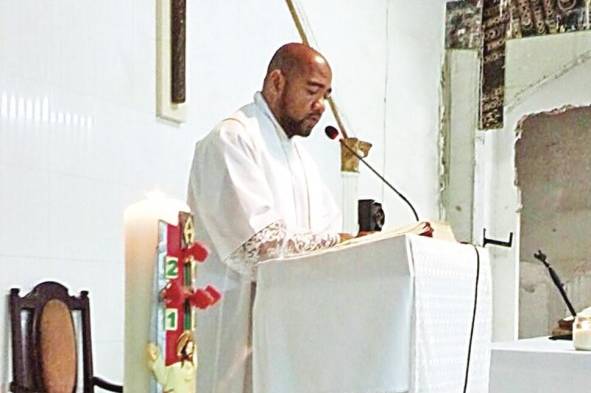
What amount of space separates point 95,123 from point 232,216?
140 cm

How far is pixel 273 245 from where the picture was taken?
7.72 ft

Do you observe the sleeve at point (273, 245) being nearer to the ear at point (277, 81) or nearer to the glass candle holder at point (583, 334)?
the ear at point (277, 81)

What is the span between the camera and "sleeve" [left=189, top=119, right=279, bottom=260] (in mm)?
2389

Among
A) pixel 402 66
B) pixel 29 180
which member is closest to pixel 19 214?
pixel 29 180

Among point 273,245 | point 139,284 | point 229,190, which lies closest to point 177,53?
point 229,190

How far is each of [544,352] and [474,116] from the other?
3.74 m

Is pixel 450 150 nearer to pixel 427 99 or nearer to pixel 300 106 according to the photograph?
pixel 427 99

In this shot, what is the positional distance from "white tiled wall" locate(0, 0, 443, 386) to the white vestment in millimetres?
970

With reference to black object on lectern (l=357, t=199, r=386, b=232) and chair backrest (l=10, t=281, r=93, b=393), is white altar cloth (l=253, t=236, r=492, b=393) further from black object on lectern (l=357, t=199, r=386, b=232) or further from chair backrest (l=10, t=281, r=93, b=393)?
chair backrest (l=10, t=281, r=93, b=393)

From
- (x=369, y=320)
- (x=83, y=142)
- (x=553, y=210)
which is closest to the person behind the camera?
(x=369, y=320)

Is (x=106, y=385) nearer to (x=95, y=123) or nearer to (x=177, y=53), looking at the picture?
(x=95, y=123)

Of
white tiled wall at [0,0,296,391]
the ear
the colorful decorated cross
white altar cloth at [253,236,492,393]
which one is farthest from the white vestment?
the colorful decorated cross

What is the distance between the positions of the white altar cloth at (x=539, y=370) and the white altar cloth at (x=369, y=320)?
1.25 m

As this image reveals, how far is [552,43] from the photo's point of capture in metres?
6.91
